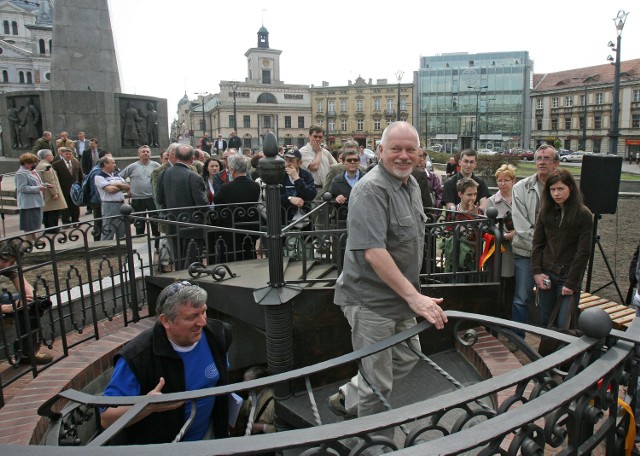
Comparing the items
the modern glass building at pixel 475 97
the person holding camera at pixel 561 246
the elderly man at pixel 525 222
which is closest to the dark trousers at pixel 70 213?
the elderly man at pixel 525 222

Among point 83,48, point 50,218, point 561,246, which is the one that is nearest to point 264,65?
point 83,48

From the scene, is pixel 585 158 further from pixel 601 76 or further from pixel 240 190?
pixel 601 76

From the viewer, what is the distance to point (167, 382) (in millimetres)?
3104

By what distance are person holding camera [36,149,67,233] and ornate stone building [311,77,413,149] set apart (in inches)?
3547

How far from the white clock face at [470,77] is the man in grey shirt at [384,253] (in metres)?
91.6

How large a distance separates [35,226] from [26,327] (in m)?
A: 5.37

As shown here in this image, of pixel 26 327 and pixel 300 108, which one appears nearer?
pixel 26 327

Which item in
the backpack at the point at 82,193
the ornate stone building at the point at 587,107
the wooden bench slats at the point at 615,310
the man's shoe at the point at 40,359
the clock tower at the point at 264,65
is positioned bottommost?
the man's shoe at the point at 40,359

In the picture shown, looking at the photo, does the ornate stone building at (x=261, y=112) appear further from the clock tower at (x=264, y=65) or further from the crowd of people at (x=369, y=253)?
A: the crowd of people at (x=369, y=253)

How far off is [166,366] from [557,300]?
11.8 feet

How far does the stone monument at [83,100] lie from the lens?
14.5m

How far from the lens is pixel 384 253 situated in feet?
8.84

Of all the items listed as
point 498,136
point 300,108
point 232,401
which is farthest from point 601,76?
point 232,401

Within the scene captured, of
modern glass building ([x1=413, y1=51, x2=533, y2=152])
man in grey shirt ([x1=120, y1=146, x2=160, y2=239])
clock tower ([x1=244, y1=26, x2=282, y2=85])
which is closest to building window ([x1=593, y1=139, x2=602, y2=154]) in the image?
modern glass building ([x1=413, y1=51, x2=533, y2=152])
